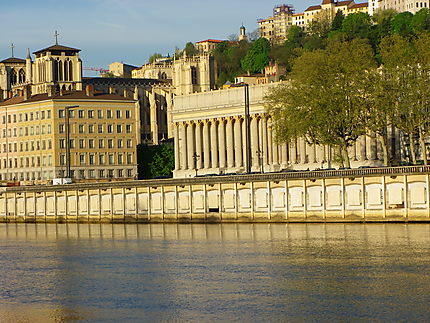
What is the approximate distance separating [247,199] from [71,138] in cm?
8509

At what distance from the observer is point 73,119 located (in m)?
180

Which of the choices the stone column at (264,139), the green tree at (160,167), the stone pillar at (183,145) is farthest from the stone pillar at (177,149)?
the stone column at (264,139)

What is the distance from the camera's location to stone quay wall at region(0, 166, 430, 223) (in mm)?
86062

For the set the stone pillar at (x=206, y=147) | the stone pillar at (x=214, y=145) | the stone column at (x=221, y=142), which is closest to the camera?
the stone column at (x=221, y=142)

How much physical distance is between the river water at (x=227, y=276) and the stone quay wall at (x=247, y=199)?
9.59 ft

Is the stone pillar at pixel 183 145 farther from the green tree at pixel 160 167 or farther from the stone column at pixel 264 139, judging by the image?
the stone column at pixel 264 139

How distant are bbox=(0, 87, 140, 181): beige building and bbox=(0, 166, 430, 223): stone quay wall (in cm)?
5520

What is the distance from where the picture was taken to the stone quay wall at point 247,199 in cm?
8606

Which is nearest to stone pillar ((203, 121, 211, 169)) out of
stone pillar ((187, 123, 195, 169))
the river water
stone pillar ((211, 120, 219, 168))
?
stone pillar ((211, 120, 219, 168))

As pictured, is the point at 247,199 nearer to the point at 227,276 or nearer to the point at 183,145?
the point at 227,276

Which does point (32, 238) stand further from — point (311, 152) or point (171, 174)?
point (171, 174)

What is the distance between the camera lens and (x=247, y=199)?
97.6 m

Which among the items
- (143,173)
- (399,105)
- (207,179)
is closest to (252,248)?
(207,179)

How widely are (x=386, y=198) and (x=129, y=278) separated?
1316 inches
